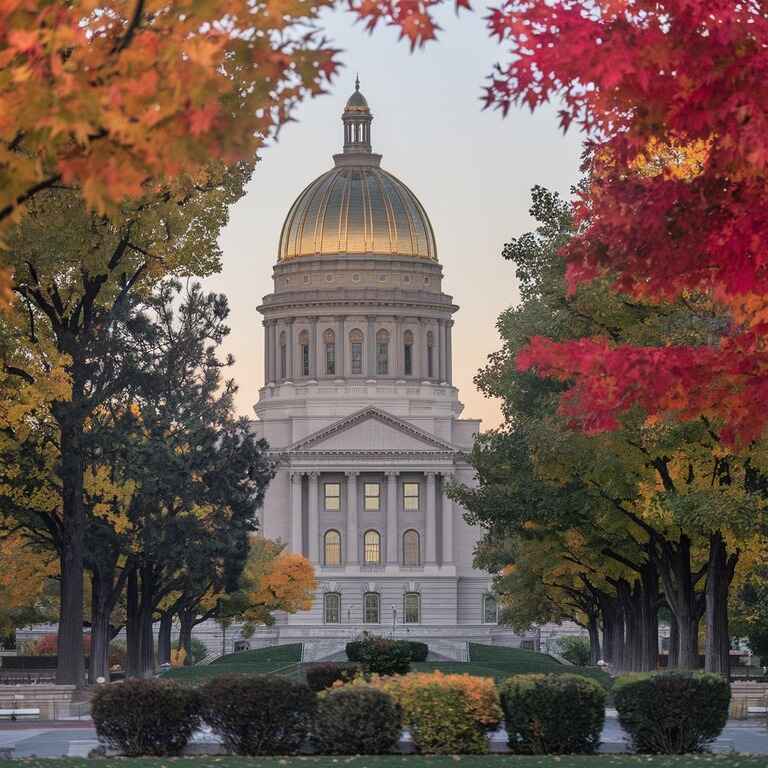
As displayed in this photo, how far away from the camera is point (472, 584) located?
145250mm

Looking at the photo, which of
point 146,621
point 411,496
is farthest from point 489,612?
point 146,621

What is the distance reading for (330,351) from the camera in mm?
160500

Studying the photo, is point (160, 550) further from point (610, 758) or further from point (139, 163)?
point (139, 163)

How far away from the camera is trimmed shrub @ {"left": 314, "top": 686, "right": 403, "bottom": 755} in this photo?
84.1ft

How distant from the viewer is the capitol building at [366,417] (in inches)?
5635

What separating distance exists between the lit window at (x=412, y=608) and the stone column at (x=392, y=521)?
2862 millimetres

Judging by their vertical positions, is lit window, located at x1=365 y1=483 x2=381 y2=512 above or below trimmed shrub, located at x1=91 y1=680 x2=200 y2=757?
above

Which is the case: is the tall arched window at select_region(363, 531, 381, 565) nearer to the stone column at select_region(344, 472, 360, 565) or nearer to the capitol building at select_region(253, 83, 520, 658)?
the capitol building at select_region(253, 83, 520, 658)

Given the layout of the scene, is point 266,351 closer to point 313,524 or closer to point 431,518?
point 313,524

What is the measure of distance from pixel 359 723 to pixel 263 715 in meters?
1.41

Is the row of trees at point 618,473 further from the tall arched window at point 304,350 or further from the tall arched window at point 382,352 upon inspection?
the tall arched window at point 304,350

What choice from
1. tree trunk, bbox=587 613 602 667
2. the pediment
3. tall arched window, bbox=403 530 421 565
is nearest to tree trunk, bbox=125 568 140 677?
tree trunk, bbox=587 613 602 667

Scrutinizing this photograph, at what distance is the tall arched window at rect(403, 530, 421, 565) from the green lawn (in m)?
23.0

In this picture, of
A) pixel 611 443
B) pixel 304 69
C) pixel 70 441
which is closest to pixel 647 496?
pixel 611 443
